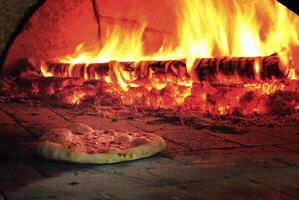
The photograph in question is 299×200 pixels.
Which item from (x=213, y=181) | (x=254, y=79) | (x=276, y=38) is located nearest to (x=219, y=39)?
(x=276, y=38)

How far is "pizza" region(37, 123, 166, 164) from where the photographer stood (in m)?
2.74

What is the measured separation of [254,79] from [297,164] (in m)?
1.80

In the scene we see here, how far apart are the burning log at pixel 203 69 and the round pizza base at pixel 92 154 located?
1893 millimetres

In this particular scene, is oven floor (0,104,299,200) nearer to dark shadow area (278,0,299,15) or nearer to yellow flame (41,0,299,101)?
dark shadow area (278,0,299,15)

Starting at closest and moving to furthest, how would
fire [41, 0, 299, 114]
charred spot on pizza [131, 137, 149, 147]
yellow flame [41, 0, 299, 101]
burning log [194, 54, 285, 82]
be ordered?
charred spot on pizza [131, 137, 149, 147], burning log [194, 54, 285, 82], fire [41, 0, 299, 114], yellow flame [41, 0, 299, 101]

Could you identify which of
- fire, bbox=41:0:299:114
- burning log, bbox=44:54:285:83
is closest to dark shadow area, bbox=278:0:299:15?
burning log, bbox=44:54:285:83

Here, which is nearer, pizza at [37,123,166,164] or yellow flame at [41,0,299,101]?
pizza at [37,123,166,164]

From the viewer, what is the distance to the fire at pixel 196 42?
16.3 feet

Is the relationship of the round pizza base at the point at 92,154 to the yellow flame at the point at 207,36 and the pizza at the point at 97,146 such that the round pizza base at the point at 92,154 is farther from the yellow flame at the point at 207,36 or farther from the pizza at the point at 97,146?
the yellow flame at the point at 207,36

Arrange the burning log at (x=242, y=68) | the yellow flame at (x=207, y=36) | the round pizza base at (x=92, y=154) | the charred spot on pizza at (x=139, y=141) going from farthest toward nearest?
the yellow flame at (x=207, y=36)
the burning log at (x=242, y=68)
the charred spot on pizza at (x=139, y=141)
the round pizza base at (x=92, y=154)

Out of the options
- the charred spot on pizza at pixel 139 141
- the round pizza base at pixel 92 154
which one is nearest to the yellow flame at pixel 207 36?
the charred spot on pizza at pixel 139 141

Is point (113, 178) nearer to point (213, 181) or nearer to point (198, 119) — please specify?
point (213, 181)

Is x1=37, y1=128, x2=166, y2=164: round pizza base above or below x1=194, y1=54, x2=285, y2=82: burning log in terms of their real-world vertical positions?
below

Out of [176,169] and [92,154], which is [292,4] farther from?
[92,154]
